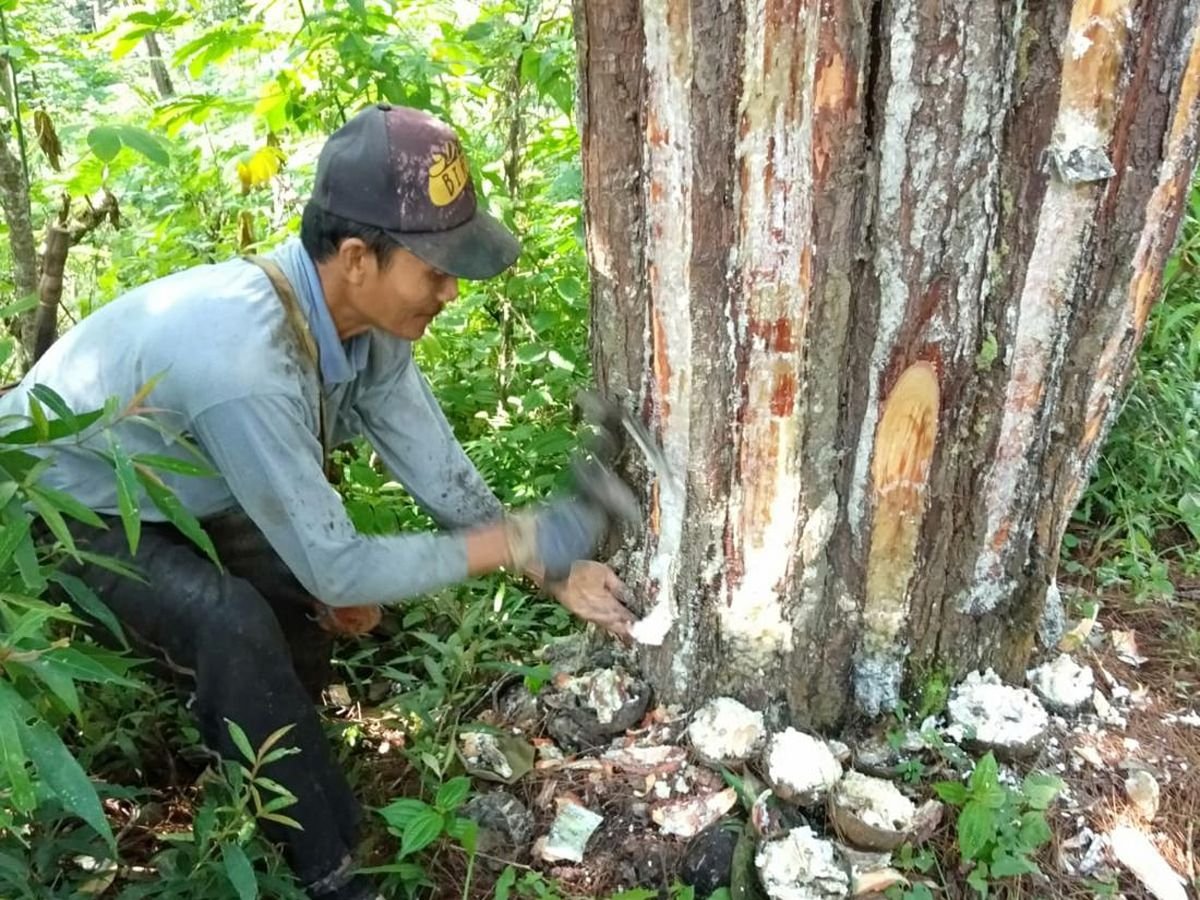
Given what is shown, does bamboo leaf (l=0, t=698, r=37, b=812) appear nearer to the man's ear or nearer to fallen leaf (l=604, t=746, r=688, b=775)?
the man's ear

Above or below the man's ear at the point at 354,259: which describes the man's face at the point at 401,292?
below

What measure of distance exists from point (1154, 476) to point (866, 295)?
164cm

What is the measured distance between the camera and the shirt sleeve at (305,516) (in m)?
1.79

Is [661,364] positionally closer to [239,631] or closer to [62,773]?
[239,631]

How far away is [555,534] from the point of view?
6.79ft

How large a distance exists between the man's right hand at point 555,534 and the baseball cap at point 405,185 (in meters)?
0.51

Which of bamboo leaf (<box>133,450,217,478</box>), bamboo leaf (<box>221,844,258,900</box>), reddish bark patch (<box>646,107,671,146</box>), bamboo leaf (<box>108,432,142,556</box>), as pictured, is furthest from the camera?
reddish bark patch (<box>646,107,671,146</box>)

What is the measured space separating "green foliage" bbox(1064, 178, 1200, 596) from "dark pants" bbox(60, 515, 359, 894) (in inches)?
78.8

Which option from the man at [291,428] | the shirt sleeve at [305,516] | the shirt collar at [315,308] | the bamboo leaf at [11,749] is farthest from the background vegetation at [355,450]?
the shirt collar at [315,308]

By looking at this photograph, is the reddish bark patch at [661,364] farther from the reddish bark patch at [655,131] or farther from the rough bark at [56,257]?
the rough bark at [56,257]

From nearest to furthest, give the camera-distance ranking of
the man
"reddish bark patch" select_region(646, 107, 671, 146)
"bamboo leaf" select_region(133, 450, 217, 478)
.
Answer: "bamboo leaf" select_region(133, 450, 217, 478) < "reddish bark patch" select_region(646, 107, 671, 146) < the man

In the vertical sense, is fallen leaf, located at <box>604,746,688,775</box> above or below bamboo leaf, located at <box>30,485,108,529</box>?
below

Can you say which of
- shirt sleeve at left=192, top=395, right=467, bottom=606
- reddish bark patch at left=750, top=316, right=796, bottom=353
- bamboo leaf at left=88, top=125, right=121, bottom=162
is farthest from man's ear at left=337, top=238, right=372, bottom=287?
bamboo leaf at left=88, top=125, right=121, bottom=162

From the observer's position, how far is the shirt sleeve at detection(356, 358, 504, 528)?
2357mm
